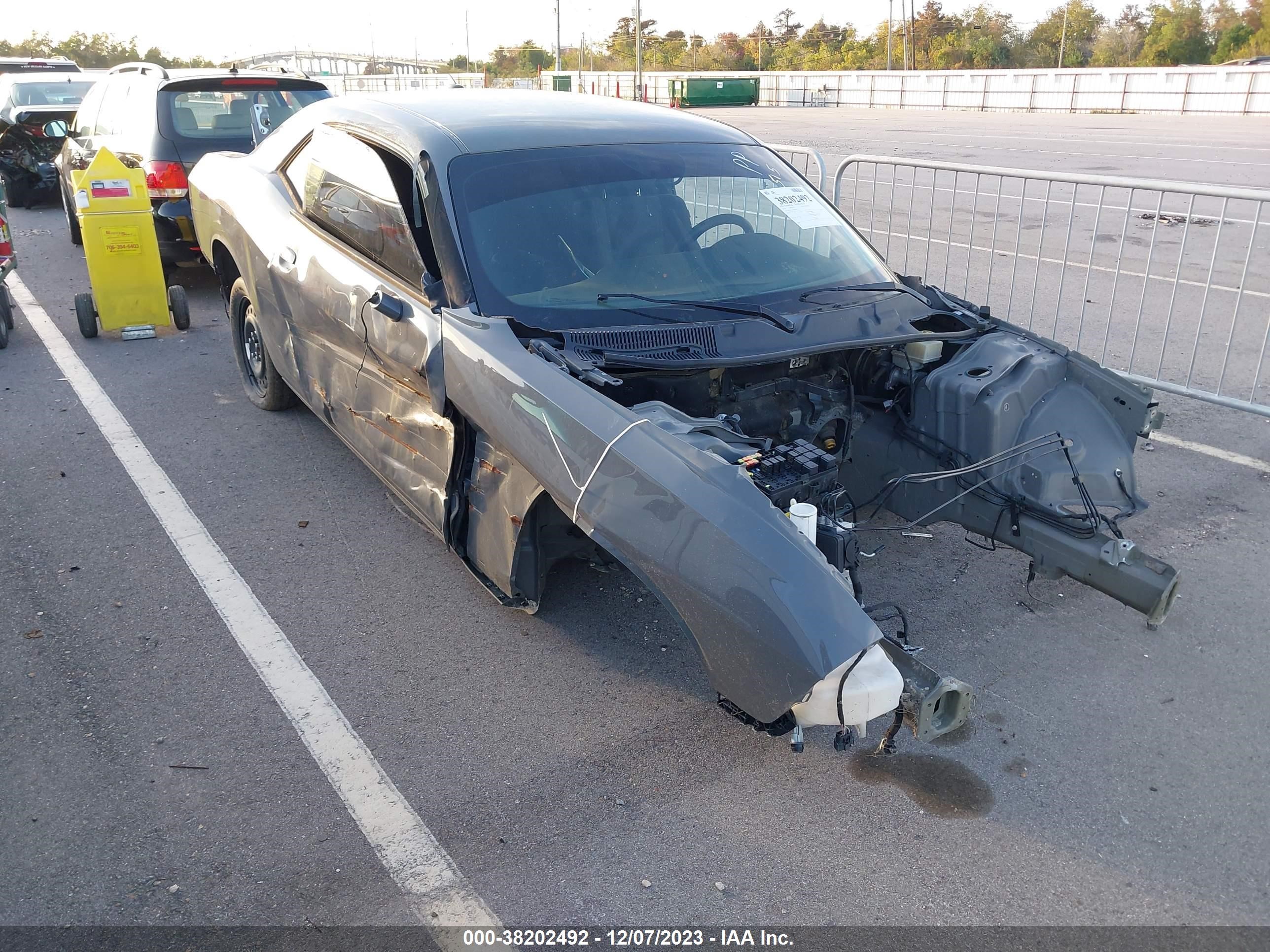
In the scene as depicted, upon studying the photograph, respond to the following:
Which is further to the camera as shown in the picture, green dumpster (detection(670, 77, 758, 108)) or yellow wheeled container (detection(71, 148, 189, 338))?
green dumpster (detection(670, 77, 758, 108))

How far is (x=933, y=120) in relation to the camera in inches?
1235

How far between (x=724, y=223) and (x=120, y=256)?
17.5 ft

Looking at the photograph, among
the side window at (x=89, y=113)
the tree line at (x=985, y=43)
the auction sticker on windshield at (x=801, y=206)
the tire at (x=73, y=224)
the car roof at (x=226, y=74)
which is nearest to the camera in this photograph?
the auction sticker on windshield at (x=801, y=206)

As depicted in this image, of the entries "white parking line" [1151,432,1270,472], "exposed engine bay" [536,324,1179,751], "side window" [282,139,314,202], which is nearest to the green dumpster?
"white parking line" [1151,432,1270,472]

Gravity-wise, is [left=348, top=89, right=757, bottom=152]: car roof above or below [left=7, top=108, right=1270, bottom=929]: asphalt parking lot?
above

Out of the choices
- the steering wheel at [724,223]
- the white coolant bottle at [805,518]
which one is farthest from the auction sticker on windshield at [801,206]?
the white coolant bottle at [805,518]

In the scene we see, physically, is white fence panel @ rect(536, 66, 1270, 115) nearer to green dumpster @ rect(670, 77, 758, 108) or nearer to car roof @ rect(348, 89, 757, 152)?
green dumpster @ rect(670, 77, 758, 108)

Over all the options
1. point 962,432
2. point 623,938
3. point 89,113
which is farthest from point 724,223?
point 89,113

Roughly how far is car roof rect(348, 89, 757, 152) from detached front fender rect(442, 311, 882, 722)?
144 cm

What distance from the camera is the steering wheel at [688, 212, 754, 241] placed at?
14.0ft

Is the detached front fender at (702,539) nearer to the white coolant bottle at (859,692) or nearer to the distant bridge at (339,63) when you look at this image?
the white coolant bottle at (859,692)

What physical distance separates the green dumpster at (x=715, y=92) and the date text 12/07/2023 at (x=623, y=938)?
148ft

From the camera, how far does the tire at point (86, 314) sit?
7.55m

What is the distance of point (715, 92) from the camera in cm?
4688
